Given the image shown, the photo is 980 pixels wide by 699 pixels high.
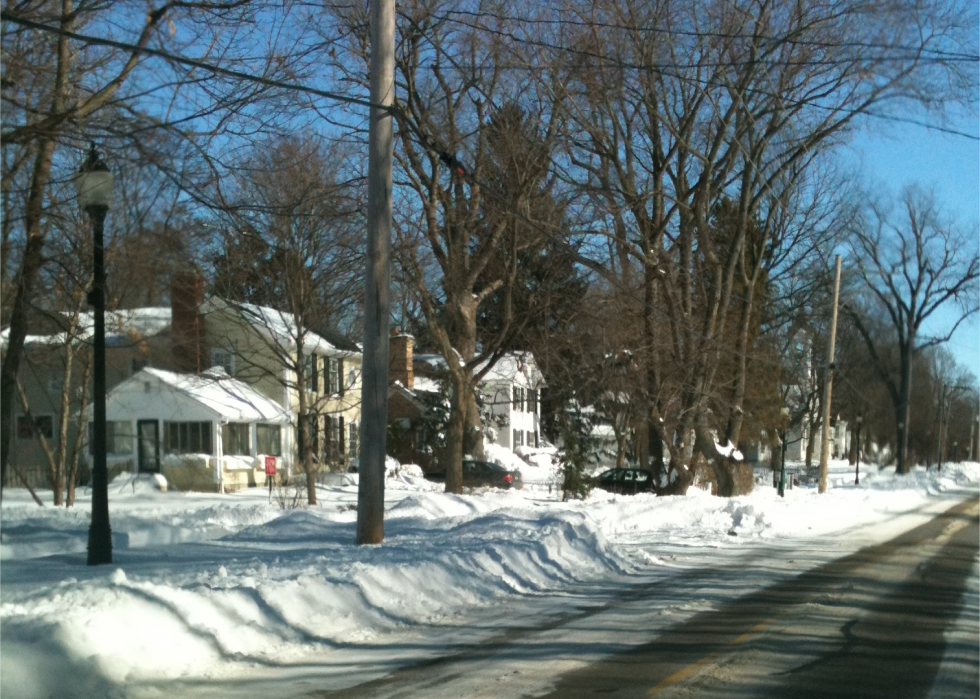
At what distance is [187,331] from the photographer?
33.5m

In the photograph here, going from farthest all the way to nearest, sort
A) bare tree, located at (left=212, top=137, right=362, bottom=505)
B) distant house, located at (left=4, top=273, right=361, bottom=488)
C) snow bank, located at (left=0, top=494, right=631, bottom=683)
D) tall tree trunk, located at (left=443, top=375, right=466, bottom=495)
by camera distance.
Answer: distant house, located at (left=4, top=273, right=361, bottom=488), tall tree trunk, located at (left=443, top=375, right=466, bottom=495), bare tree, located at (left=212, top=137, right=362, bottom=505), snow bank, located at (left=0, top=494, right=631, bottom=683)

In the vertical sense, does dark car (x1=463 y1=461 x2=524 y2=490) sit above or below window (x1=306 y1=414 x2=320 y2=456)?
below

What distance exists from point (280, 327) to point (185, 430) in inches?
342

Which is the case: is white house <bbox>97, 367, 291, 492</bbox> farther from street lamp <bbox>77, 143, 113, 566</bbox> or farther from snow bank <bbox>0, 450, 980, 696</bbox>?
street lamp <bbox>77, 143, 113, 566</bbox>

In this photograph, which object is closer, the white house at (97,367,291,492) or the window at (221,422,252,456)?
the white house at (97,367,291,492)

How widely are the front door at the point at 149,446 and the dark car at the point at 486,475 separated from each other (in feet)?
40.4

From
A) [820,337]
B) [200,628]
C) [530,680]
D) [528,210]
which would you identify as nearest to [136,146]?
[200,628]

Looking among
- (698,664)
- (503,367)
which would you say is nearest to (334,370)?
(503,367)

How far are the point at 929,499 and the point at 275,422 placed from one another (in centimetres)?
2857

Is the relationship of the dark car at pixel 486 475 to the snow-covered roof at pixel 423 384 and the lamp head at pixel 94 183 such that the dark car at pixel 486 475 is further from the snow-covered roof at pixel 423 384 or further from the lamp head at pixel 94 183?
the lamp head at pixel 94 183

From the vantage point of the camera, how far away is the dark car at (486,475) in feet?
129

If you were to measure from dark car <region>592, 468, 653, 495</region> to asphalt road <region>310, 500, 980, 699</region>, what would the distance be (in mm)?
22302

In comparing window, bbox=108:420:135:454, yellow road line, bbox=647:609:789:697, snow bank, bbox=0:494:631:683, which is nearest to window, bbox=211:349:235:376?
window, bbox=108:420:135:454

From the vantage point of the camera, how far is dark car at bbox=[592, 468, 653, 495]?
36250 mm
